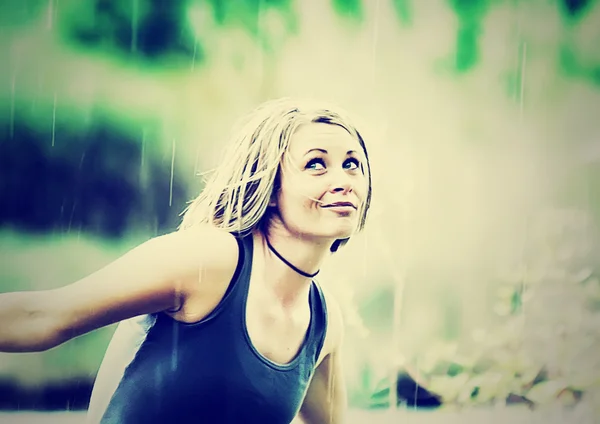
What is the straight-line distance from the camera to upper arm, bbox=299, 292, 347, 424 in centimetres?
182

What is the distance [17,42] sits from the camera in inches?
68.8

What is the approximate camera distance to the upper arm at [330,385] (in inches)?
71.8

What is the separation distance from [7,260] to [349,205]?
1052 mm

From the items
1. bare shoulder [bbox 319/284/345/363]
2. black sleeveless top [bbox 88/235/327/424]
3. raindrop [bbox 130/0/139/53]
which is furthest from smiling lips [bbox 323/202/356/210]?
raindrop [bbox 130/0/139/53]

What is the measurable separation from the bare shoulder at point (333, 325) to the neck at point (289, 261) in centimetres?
9

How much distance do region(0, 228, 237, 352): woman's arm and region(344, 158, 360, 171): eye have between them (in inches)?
20.3

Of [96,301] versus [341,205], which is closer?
[96,301]

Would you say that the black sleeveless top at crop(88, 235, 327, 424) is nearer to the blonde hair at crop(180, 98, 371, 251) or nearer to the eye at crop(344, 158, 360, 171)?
the blonde hair at crop(180, 98, 371, 251)

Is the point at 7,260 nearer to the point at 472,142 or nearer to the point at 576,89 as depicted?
the point at 472,142

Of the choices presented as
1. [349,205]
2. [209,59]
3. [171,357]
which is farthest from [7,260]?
[349,205]

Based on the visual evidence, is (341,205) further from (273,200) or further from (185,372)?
(185,372)

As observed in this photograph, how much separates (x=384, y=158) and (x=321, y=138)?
0.76 ft

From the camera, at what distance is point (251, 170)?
1784 millimetres

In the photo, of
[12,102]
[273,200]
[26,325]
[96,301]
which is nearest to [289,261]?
[273,200]
